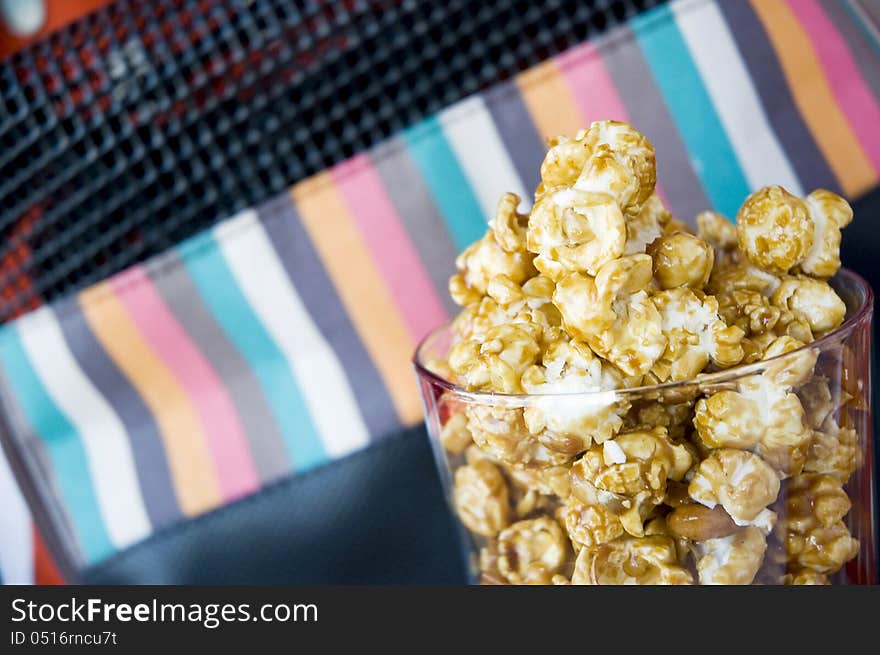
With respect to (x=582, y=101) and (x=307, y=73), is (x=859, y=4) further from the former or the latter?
(x=307, y=73)

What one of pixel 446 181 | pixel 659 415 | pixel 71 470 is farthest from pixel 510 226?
pixel 71 470

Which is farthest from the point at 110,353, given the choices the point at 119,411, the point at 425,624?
the point at 425,624

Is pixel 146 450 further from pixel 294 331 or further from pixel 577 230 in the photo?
pixel 577 230

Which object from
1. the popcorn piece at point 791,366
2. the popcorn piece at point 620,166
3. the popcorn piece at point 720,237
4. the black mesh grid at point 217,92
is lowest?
the popcorn piece at point 791,366

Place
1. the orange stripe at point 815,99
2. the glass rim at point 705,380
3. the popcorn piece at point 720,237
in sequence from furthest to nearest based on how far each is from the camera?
the orange stripe at point 815,99
the popcorn piece at point 720,237
the glass rim at point 705,380

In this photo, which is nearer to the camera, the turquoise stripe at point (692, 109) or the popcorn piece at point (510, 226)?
the popcorn piece at point (510, 226)

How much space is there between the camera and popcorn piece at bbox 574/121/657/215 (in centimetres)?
38

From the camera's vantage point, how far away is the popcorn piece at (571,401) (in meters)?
0.37

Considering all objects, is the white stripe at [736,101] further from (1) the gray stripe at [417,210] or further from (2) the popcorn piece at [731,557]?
(2) the popcorn piece at [731,557]

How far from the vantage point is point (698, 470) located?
15.2 inches

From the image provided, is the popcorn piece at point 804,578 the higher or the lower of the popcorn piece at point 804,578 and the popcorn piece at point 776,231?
the lower

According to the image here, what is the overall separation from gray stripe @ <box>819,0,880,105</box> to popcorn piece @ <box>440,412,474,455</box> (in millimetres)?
442

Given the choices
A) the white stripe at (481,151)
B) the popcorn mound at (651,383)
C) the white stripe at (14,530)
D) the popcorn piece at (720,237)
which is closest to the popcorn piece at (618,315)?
the popcorn mound at (651,383)

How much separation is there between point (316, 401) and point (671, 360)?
400mm
